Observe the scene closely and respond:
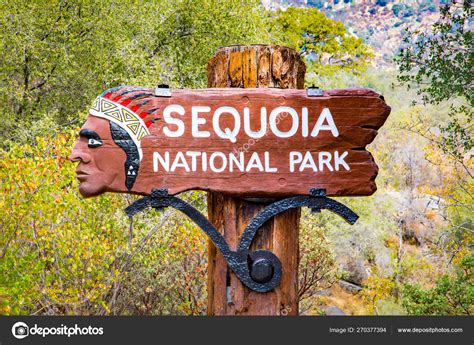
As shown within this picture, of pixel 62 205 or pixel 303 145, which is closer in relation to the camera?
pixel 303 145

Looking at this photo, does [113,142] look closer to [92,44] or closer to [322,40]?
[92,44]

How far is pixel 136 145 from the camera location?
3.03 m

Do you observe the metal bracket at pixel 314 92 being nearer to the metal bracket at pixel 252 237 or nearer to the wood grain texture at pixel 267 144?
the wood grain texture at pixel 267 144

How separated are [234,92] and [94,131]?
2.45 feet

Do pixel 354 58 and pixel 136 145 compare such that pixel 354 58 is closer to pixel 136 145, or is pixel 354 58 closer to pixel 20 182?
pixel 20 182

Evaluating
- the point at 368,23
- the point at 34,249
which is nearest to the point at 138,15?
the point at 34,249

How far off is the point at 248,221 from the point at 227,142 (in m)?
0.43

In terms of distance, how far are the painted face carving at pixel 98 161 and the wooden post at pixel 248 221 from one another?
1.78 feet

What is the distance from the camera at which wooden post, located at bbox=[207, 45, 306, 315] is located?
10.1 feet

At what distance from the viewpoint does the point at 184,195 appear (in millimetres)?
8562

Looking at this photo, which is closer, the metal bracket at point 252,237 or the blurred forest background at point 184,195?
the metal bracket at point 252,237

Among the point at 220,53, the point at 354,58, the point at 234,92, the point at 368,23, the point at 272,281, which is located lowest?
the point at 272,281
